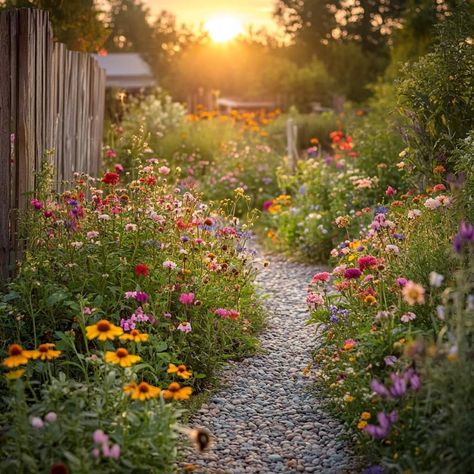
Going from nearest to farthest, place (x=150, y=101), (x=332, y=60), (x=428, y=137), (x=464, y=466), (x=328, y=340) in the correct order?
(x=464, y=466) → (x=328, y=340) → (x=428, y=137) → (x=150, y=101) → (x=332, y=60)

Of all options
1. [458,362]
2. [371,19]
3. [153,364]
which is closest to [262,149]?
[153,364]

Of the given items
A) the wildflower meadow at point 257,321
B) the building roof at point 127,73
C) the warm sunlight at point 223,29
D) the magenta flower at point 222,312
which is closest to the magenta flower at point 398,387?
the wildflower meadow at point 257,321

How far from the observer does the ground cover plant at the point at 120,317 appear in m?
3.10

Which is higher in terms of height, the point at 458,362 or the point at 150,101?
the point at 150,101

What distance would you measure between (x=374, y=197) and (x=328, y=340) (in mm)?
3567

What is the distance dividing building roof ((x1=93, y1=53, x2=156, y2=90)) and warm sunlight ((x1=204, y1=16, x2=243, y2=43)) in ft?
11.3

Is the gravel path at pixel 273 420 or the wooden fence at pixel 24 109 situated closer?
the gravel path at pixel 273 420

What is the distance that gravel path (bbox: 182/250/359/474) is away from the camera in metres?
3.57

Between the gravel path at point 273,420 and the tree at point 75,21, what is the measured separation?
5948 mm

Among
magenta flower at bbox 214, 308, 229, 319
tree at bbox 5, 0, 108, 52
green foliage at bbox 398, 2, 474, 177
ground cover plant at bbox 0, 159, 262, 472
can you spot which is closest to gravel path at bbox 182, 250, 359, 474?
ground cover plant at bbox 0, 159, 262, 472

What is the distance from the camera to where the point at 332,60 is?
3388 centimetres

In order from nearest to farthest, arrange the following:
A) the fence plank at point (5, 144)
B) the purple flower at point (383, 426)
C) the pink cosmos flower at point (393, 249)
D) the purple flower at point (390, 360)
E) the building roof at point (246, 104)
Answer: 1. the purple flower at point (383, 426)
2. the purple flower at point (390, 360)
3. the pink cosmos flower at point (393, 249)
4. the fence plank at point (5, 144)
5. the building roof at point (246, 104)

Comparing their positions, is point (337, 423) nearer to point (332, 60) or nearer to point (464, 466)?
point (464, 466)

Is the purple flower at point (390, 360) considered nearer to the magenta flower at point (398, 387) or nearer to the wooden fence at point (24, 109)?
the magenta flower at point (398, 387)
